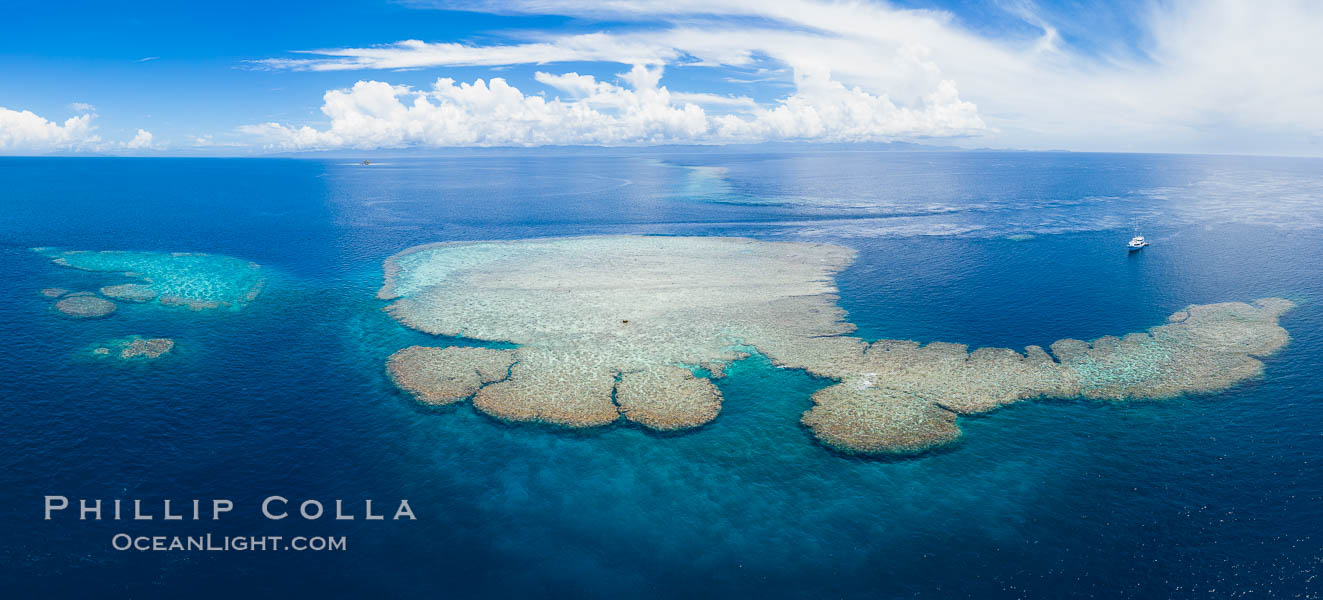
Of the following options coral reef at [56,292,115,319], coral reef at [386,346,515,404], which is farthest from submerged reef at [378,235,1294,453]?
coral reef at [56,292,115,319]

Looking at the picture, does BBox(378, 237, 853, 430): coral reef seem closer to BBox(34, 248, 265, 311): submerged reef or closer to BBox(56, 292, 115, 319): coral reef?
BBox(34, 248, 265, 311): submerged reef

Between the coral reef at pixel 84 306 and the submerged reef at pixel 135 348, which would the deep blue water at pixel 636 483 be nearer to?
the submerged reef at pixel 135 348

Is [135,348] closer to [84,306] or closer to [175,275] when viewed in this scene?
[84,306]

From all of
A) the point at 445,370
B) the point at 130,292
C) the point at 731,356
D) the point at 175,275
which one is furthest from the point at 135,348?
the point at 731,356

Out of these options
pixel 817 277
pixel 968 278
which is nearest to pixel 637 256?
pixel 817 277

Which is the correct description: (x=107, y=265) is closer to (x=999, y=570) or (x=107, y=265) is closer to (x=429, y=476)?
(x=429, y=476)

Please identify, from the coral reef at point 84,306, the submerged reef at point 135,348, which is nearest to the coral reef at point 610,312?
the submerged reef at point 135,348
